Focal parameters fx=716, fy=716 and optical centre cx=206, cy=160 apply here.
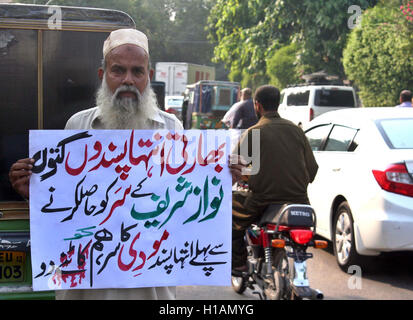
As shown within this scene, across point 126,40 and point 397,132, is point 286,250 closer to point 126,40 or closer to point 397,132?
point 126,40

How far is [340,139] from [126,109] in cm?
480

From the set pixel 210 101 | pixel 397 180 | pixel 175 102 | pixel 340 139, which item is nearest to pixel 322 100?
pixel 210 101

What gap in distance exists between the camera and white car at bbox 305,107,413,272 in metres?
6.32

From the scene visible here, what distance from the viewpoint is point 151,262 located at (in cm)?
323

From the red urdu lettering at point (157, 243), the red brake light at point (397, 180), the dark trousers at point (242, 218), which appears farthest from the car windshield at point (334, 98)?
the red urdu lettering at point (157, 243)

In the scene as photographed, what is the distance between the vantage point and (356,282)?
261 inches

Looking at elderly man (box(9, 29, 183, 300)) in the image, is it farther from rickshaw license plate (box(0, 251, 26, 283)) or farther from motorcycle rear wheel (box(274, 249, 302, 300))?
motorcycle rear wheel (box(274, 249, 302, 300))

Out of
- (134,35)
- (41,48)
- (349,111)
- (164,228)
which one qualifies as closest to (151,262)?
(164,228)

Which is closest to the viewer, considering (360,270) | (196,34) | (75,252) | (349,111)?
(75,252)

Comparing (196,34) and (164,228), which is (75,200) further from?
(196,34)

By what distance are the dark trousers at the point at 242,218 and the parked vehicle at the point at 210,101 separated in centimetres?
2129

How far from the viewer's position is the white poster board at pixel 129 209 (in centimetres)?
315
